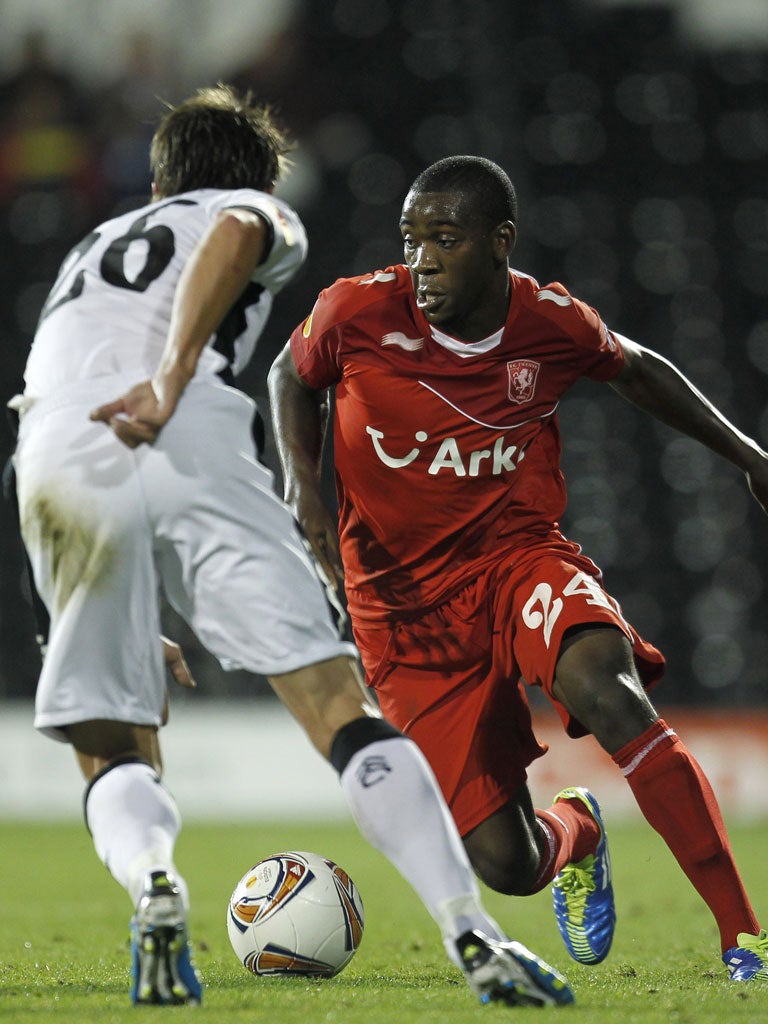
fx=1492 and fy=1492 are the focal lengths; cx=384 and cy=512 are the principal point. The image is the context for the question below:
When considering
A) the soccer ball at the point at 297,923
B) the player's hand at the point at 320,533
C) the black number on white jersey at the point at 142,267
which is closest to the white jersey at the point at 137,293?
the black number on white jersey at the point at 142,267

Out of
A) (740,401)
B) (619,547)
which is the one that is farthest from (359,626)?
(740,401)

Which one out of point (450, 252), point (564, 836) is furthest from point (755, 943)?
point (450, 252)

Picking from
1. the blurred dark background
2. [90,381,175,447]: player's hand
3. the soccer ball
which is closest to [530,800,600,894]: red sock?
the soccer ball

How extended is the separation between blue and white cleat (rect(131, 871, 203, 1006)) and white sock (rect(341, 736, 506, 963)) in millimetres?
380

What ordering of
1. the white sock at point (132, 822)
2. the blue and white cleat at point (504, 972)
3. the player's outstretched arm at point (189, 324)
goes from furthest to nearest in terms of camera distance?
the player's outstretched arm at point (189, 324)
the white sock at point (132, 822)
the blue and white cleat at point (504, 972)

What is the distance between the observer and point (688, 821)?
3621 millimetres

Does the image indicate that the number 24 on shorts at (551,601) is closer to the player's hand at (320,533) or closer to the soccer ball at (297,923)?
the player's hand at (320,533)

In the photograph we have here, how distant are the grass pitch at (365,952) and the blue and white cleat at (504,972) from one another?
0.03 m

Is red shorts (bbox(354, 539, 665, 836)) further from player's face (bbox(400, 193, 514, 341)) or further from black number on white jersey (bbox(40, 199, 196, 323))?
black number on white jersey (bbox(40, 199, 196, 323))

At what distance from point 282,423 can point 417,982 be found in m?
1.49

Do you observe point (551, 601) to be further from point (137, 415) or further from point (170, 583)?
point (137, 415)

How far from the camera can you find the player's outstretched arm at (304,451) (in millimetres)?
3521

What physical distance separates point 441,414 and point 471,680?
756 millimetres

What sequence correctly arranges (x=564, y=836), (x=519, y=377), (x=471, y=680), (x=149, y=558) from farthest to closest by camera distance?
(x=564, y=836), (x=471, y=680), (x=519, y=377), (x=149, y=558)
